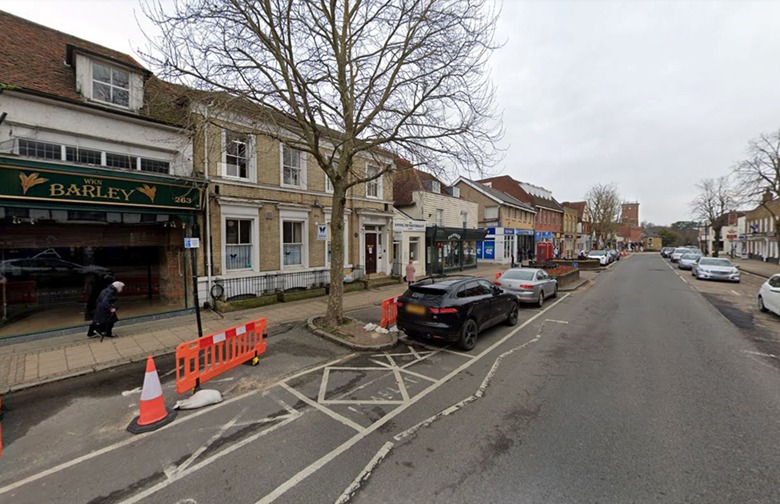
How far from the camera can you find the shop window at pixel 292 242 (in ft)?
42.9

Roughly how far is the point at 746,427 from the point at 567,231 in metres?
50.6

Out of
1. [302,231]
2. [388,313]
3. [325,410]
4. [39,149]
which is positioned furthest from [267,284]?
[325,410]

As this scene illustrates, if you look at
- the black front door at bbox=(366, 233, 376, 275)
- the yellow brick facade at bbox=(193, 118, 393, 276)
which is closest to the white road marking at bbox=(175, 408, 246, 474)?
the yellow brick facade at bbox=(193, 118, 393, 276)

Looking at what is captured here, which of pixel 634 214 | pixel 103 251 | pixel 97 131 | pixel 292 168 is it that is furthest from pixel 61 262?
pixel 634 214

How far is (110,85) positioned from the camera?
30.5 feet

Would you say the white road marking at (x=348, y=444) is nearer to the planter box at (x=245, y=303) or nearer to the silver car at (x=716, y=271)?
the planter box at (x=245, y=303)

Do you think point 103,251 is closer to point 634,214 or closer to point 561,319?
point 561,319

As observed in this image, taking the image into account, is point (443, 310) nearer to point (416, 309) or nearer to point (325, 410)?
point (416, 309)

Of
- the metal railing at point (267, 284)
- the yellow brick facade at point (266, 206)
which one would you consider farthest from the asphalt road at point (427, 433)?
the yellow brick facade at point (266, 206)

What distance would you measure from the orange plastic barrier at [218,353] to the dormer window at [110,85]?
326 inches

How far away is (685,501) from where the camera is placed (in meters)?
2.89

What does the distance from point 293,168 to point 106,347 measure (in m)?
8.53

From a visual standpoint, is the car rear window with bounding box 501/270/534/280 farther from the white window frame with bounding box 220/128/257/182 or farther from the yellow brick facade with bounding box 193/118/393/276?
the white window frame with bounding box 220/128/257/182

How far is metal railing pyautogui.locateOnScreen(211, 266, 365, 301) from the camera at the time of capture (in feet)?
35.9
